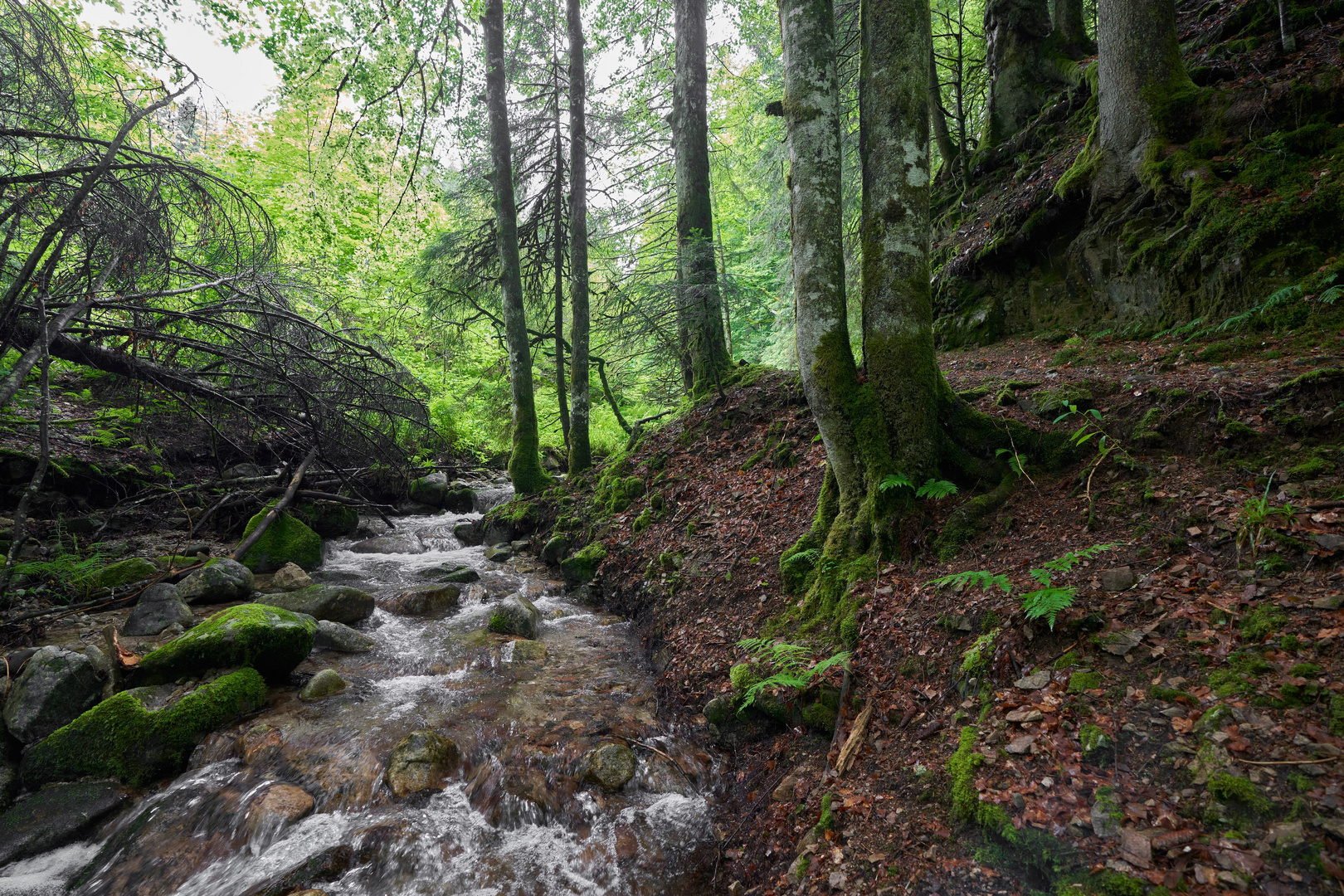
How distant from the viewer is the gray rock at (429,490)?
13039 mm

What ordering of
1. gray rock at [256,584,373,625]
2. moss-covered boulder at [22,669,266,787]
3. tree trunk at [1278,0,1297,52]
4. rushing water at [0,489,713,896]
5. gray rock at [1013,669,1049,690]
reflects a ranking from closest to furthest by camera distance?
gray rock at [1013,669,1049,690], rushing water at [0,489,713,896], moss-covered boulder at [22,669,266,787], tree trunk at [1278,0,1297,52], gray rock at [256,584,373,625]

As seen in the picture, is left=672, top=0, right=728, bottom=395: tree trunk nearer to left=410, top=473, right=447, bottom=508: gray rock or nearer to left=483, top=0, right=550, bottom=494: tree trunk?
left=483, top=0, right=550, bottom=494: tree trunk

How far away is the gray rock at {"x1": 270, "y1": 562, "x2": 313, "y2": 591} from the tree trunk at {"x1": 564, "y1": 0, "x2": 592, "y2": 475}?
188 inches

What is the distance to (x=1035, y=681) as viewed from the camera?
8.93ft

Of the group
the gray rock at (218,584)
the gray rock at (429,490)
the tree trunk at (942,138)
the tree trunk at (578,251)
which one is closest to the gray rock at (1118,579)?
the gray rock at (218,584)

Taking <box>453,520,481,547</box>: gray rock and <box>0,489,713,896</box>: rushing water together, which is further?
<box>453,520,481,547</box>: gray rock

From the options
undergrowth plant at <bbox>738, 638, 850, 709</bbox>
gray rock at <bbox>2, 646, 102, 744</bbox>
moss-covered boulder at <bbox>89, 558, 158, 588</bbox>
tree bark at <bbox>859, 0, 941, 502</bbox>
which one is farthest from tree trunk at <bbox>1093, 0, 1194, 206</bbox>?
moss-covered boulder at <bbox>89, 558, 158, 588</bbox>

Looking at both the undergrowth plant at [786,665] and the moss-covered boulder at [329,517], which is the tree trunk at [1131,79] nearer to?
the undergrowth plant at [786,665]

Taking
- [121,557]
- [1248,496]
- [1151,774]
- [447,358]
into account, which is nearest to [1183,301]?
[1248,496]

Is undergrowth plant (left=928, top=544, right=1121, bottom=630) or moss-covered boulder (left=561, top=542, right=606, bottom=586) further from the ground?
undergrowth plant (left=928, top=544, right=1121, bottom=630)

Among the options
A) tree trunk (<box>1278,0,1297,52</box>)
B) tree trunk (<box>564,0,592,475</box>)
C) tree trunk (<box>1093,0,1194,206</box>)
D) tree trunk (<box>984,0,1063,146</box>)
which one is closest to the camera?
tree trunk (<box>1278,0,1297,52</box>)

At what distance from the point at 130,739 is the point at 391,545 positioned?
6.27 metres

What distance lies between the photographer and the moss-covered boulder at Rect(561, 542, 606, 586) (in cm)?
760

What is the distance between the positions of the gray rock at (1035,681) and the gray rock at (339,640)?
623cm
